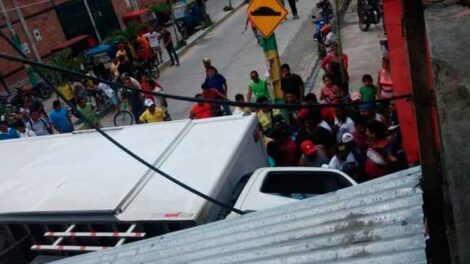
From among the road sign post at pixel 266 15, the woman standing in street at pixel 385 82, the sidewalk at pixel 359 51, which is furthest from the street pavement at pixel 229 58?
the woman standing in street at pixel 385 82

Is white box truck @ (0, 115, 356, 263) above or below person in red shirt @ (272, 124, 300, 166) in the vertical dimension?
above

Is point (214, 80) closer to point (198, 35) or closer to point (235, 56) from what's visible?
point (235, 56)

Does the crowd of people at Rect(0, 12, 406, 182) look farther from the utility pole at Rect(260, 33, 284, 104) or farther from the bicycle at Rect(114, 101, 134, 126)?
the bicycle at Rect(114, 101, 134, 126)

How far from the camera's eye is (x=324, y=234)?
2.79 m

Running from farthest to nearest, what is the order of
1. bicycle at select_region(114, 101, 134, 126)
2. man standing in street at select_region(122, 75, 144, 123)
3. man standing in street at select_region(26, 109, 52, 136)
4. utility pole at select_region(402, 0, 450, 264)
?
1. bicycle at select_region(114, 101, 134, 126)
2. man standing in street at select_region(122, 75, 144, 123)
3. man standing in street at select_region(26, 109, 52, 136)
4. utility pole at select_region(402, 0, 450, 264)

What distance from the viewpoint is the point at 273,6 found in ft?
27.7

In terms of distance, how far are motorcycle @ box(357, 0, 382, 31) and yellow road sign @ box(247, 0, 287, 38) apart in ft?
27.8

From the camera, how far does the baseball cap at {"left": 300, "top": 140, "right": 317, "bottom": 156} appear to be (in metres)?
6.52

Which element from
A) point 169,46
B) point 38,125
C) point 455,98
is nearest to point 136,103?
point 38,125

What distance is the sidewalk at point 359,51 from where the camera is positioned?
1256cm

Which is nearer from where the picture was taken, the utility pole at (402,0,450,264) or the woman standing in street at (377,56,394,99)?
the utility pole at (402,0,450,264)

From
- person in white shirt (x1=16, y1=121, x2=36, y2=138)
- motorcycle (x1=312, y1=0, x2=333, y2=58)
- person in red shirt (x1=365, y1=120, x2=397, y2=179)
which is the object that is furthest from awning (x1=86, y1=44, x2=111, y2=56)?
person in red shirt (x1=365, y1=120, x2=397, y2=179)

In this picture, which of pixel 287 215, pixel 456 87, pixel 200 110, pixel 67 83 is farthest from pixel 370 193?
pixel 67 83

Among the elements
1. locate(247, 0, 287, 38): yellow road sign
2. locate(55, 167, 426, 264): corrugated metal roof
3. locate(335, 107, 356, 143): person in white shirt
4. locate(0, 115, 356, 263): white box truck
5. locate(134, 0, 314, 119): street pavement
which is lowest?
locate(134, 0, 314, 119): street pavement
